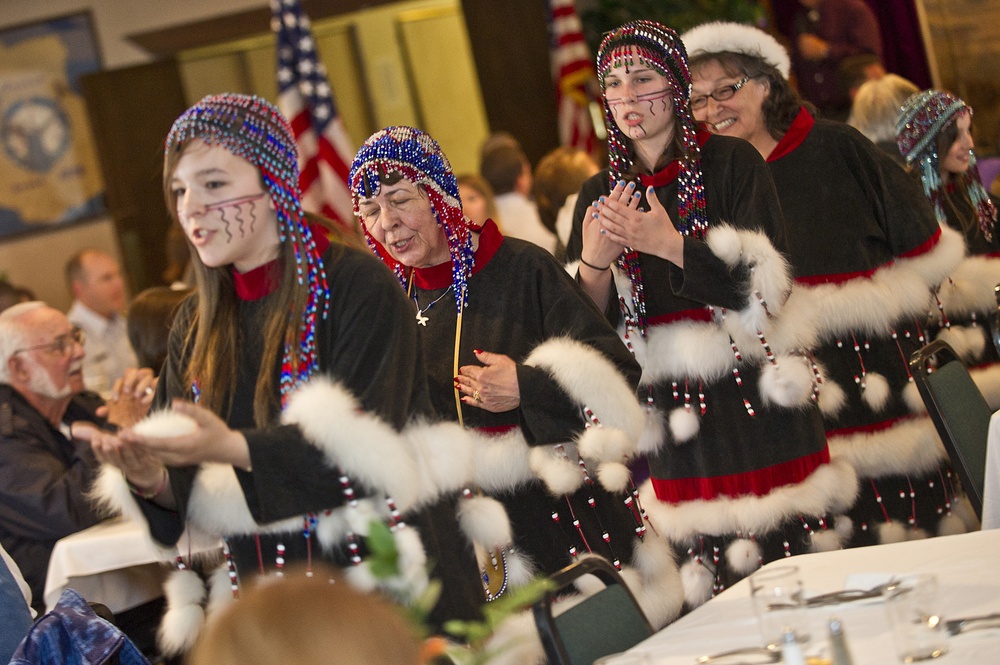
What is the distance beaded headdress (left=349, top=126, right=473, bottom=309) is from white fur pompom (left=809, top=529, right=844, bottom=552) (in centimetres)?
116

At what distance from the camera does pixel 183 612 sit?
96.0 inches

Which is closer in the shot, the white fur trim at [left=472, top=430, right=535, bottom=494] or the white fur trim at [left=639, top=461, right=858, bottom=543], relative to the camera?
the white fur trim at [left=472, top=430, right=535, bottom=494]

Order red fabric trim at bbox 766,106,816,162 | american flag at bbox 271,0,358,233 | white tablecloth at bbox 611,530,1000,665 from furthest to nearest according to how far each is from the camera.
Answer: american flag at bbox 271,0,358,233
red fabric trim at bbox 766,106,816,162
white tablecloth at bbox 611,530,1000,665

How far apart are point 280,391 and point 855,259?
2.04m

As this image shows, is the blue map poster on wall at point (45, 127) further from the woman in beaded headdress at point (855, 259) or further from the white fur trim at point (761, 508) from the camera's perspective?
the white fur trim at point (761, 508)

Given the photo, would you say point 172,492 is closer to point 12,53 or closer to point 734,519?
point 734,519

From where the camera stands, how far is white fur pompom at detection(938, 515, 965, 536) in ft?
12.1

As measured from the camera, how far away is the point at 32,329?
15.1 feet

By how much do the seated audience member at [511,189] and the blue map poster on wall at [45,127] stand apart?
4.35 m

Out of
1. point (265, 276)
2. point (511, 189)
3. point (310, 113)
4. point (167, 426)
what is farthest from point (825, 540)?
point (310, 113)

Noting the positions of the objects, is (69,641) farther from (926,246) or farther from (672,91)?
(926,246)

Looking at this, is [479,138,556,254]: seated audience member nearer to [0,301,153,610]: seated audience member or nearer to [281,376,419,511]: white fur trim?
[0,301,153,610]: seated audience member

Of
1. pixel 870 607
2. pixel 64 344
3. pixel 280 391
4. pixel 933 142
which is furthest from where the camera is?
pixel 64 344

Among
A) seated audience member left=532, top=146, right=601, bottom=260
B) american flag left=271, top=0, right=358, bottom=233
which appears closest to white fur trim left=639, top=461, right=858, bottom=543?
seated audience member left=532, top=146, right=601, bottom=260
